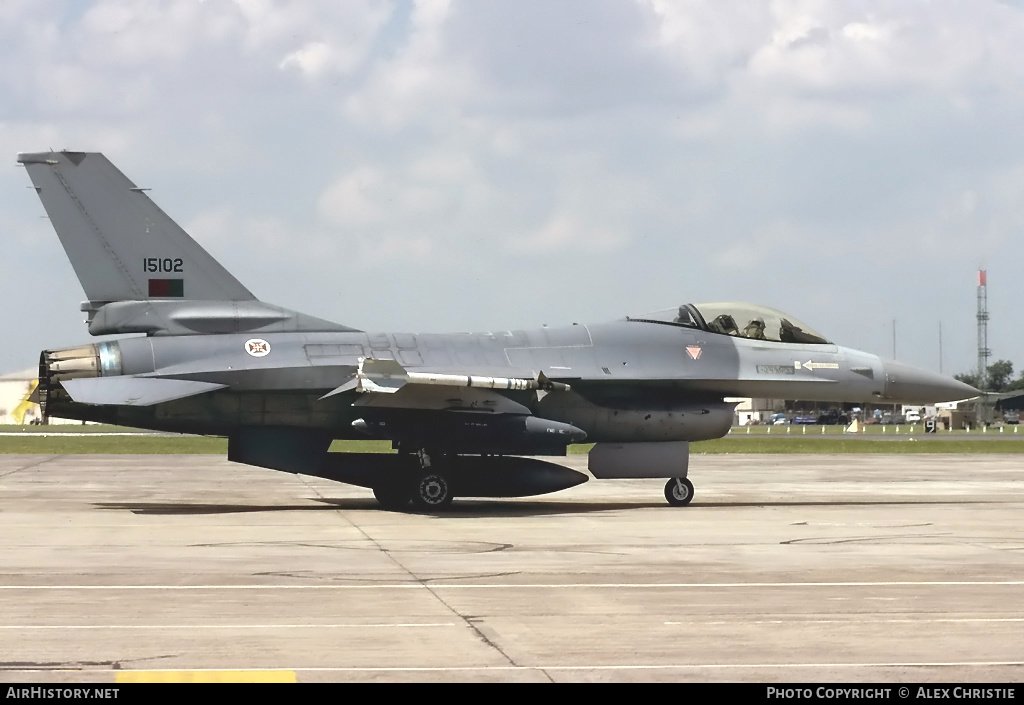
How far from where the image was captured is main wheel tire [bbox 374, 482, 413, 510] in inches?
786

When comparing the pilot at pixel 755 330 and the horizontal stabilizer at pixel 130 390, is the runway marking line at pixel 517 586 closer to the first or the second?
the horizontal stabilizer at pixel 130 390

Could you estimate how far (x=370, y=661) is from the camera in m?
7.60

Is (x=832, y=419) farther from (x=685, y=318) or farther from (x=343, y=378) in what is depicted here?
(x=343, y=378)

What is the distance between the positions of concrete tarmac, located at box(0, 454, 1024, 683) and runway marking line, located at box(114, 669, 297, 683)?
0.04 meters

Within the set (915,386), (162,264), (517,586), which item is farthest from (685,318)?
(517,586)

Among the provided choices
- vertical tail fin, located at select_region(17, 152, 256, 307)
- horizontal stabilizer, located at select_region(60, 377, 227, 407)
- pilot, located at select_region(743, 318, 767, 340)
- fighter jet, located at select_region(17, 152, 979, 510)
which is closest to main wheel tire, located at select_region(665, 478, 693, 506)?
fighter jet, located at select_region(17, 152, 979, 510)

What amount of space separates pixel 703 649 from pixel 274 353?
501 inches

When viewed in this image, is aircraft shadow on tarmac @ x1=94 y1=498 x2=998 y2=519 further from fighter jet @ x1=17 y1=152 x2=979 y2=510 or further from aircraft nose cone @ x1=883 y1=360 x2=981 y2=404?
aircraft nose cone @ x1=883 y1=360 x2=981 y2=404

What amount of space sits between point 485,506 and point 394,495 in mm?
1846

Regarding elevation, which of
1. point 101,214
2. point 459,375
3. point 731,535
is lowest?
point 731,535

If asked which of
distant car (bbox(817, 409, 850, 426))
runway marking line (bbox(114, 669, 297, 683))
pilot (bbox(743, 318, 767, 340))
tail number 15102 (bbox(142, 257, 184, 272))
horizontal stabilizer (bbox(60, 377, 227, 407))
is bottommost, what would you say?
distant car (bbox(817, 409, 850, 426))

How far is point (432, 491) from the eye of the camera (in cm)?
1983
